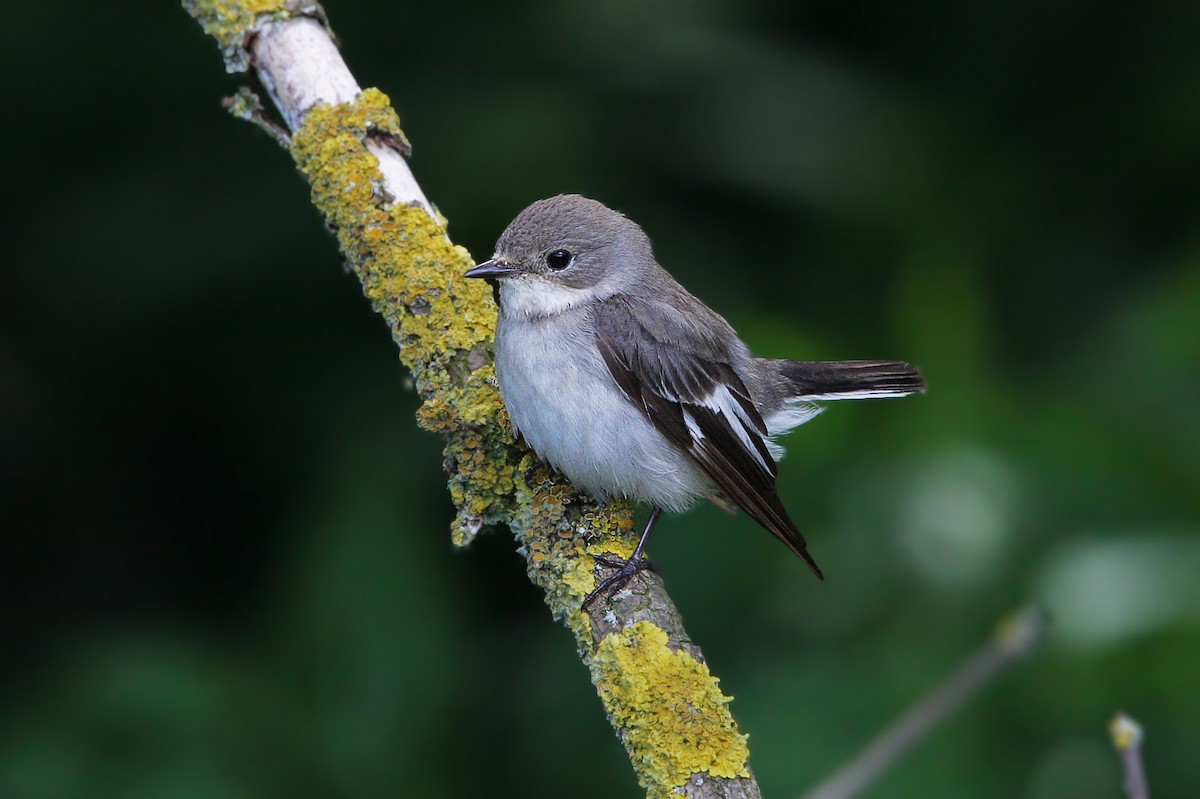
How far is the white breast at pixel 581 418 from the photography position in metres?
3.30

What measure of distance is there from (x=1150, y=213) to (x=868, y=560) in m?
2.24

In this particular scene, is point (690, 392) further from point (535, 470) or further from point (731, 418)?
point (535, 470)

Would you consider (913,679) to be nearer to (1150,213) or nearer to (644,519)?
(644,519)

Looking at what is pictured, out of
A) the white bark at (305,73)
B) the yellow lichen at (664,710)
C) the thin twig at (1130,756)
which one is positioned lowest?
the yellow lichen at (664,710)

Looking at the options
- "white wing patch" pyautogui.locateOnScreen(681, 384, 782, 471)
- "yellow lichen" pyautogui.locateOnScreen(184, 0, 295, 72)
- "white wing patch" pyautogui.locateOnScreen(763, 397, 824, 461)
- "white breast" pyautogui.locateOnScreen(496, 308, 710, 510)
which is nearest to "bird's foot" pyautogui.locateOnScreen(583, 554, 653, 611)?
"white breast" pyautogui.locateOnScreen(496, 308, 710, 510)

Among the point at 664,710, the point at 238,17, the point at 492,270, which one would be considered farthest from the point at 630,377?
the point at 238,17

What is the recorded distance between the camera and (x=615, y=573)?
2941 mm

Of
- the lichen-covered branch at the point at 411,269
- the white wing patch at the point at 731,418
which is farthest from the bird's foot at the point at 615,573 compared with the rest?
the white wing patch at the point at 731,418

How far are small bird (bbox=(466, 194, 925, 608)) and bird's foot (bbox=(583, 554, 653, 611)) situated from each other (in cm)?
5

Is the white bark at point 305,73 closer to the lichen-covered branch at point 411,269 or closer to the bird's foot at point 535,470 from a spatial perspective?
the lichen-covered branch at point 411,269

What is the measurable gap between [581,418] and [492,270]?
0.52 meters

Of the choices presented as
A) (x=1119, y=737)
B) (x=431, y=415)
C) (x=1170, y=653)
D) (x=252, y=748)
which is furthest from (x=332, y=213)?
(x=1170, y=653)

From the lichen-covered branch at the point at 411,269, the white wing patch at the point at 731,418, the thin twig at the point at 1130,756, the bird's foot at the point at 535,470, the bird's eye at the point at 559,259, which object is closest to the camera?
the thin twig at the point at 1130,756

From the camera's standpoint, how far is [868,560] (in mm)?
3947
